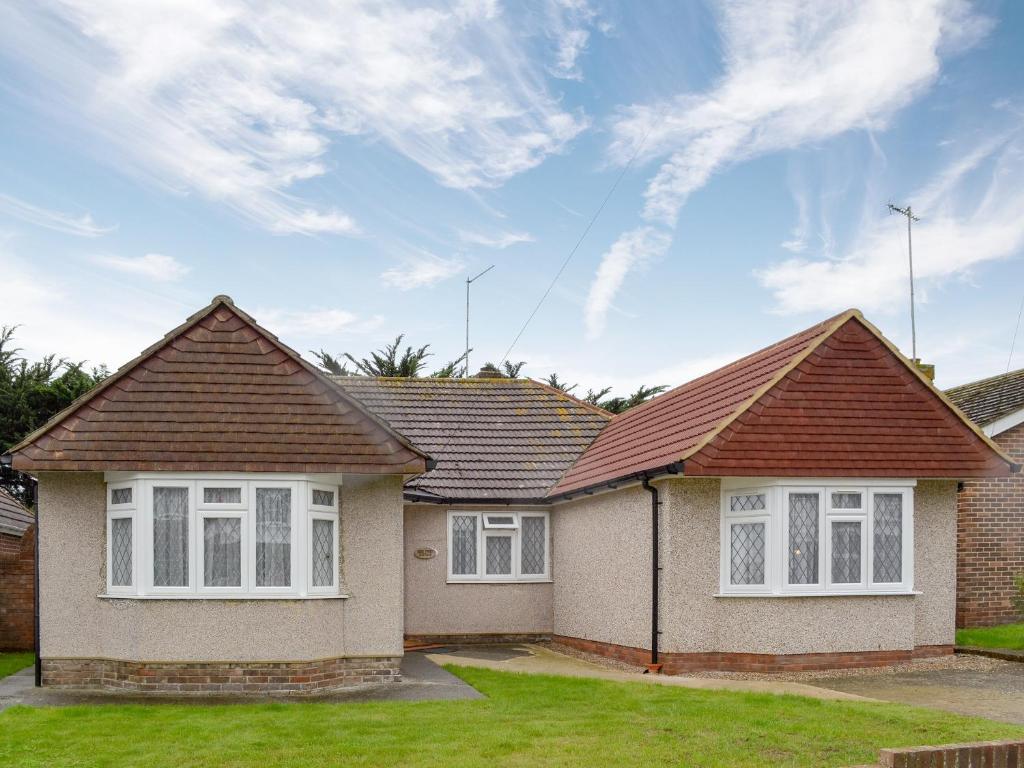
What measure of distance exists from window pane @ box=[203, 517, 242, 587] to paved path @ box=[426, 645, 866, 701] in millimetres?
4294

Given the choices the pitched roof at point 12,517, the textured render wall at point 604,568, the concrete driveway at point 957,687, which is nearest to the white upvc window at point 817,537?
the concrete driveway at point 957,687

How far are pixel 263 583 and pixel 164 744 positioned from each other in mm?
3799

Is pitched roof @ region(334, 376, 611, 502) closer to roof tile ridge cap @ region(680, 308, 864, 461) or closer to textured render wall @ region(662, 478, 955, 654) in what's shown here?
textured render wall @ region(662, 478, 955, 654)

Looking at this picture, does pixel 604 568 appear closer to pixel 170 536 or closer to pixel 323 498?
pixel 323 498

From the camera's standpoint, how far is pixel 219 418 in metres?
13.3

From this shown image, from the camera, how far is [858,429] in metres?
14.5

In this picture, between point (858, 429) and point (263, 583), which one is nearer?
point (263, 583)

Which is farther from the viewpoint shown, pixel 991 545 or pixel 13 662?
pixel 991 545

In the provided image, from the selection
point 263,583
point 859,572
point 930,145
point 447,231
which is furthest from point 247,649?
point 930,145

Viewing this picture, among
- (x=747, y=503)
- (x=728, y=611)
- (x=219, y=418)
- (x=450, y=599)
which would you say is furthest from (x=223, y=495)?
(x=450, y=599)

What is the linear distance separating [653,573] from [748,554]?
1.34m

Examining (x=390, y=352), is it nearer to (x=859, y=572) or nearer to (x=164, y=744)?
(x=859, y=572)

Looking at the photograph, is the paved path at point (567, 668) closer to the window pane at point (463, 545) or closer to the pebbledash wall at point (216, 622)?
the window pane at point (463, 545)

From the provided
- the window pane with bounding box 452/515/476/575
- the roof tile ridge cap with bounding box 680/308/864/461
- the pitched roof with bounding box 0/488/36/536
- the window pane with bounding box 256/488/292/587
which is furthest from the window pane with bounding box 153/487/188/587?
the pitched roof with bounding box 0/488/36/536
